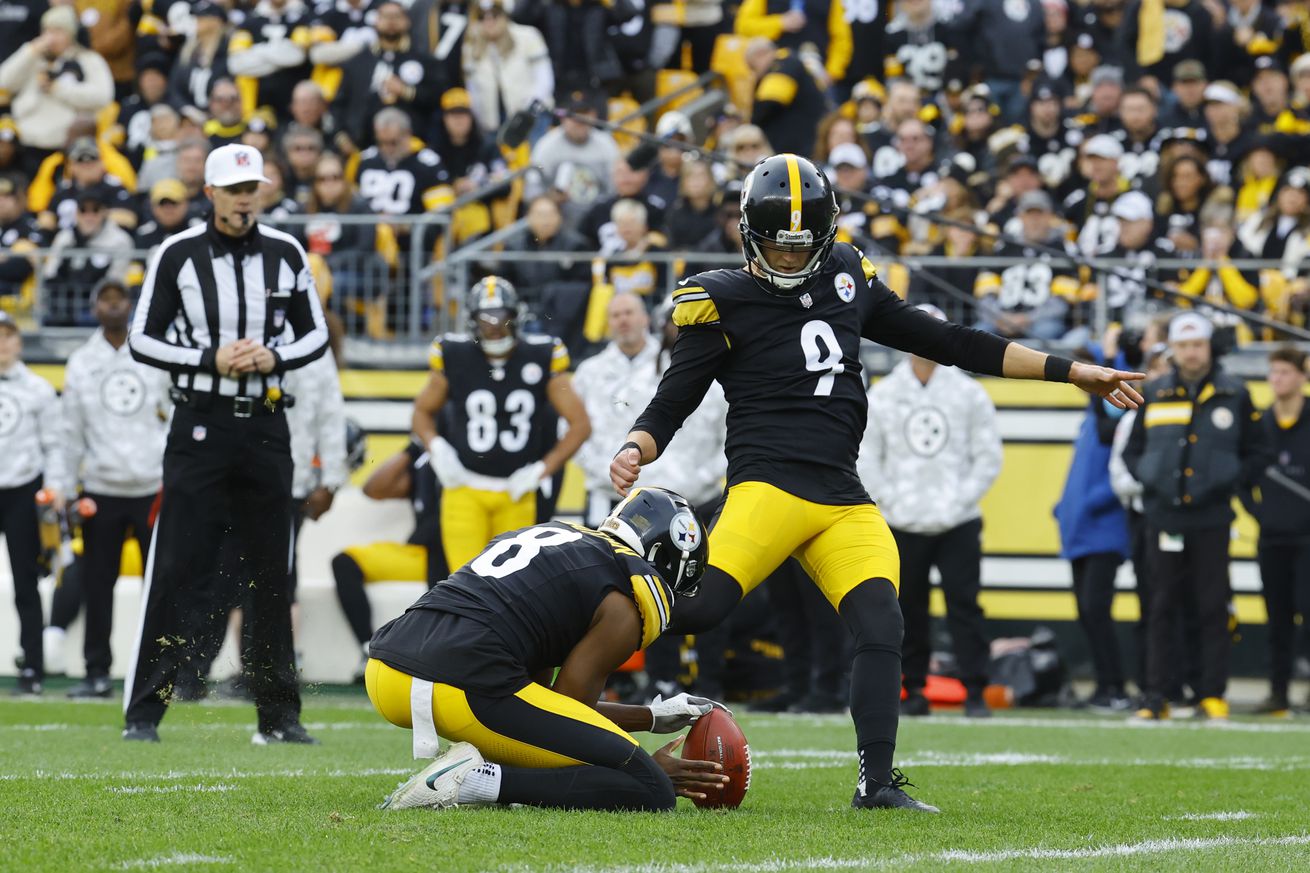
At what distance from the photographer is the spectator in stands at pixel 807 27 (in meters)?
16.9

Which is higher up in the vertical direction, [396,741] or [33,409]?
[33,409]

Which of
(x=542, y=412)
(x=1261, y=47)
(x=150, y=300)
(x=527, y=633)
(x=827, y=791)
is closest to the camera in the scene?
(x=527, y=633)

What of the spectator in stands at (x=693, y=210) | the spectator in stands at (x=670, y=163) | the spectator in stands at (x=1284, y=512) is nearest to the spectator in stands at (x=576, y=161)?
the spectator in stands at (x=670, y=163)

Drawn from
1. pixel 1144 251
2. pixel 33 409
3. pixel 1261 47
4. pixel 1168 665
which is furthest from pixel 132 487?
pixel 1261 47

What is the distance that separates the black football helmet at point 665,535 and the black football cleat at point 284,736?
271 cm

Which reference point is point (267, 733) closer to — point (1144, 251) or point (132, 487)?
point (132, 487)

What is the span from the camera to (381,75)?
53.4 ft

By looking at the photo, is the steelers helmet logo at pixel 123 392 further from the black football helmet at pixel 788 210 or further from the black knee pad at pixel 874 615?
the black knee pad at pixel 874 615

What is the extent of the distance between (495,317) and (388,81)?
6122mm

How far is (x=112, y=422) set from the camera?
11.0m

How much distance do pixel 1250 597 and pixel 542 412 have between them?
5.31m

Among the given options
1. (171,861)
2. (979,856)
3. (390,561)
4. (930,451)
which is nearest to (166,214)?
(390,561)

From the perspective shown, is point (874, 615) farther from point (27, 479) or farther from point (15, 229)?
point (15, 229)

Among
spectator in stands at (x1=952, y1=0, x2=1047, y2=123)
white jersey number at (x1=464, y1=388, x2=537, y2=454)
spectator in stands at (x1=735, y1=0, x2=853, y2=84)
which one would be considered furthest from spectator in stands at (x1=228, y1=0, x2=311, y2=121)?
white jersey number at (x1=464, y1=388, x2=537, y2=454)
